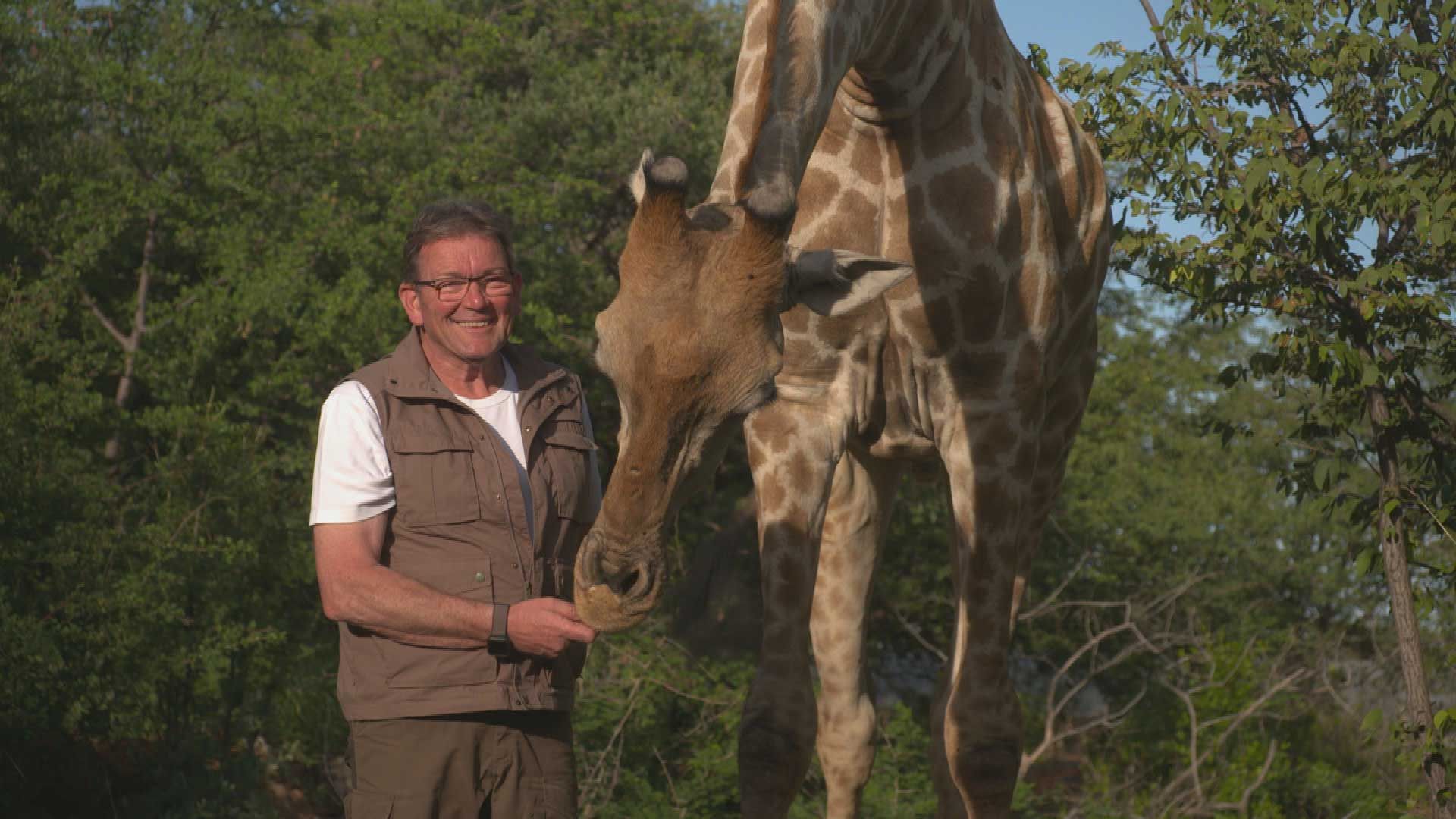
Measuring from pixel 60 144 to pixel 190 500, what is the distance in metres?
3.32

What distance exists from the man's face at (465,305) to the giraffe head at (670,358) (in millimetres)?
424

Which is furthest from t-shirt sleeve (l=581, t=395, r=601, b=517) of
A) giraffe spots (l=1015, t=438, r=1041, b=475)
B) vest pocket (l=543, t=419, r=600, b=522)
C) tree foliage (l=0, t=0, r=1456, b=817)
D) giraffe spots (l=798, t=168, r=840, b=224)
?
tree foliage (l=0, t=0, r=1456, b=817)

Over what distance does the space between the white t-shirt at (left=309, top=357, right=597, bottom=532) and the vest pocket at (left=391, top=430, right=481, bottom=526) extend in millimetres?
33

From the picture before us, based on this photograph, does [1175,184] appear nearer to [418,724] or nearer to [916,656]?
[418,724]

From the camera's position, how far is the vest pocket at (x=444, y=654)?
296 cm

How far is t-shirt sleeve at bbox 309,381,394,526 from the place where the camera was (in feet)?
9.73

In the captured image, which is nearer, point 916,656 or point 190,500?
point 190,500

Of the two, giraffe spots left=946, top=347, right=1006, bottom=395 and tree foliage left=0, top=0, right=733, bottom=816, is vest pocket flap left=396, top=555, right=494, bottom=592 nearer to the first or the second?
giraffe spots left=946, top=347, right=1006, bottom=395

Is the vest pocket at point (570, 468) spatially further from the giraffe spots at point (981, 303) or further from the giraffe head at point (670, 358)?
the giraffe spots at point (981, 303)

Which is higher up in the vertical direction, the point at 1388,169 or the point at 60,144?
the point at 60,144

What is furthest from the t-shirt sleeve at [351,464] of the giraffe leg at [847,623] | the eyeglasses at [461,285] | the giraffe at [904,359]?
the giraffe leg at [847,623]

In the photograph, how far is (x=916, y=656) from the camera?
14.7m

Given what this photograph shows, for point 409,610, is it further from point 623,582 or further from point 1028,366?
point 1028,366

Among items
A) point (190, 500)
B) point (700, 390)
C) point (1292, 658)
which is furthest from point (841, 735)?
point (1292, 658)
